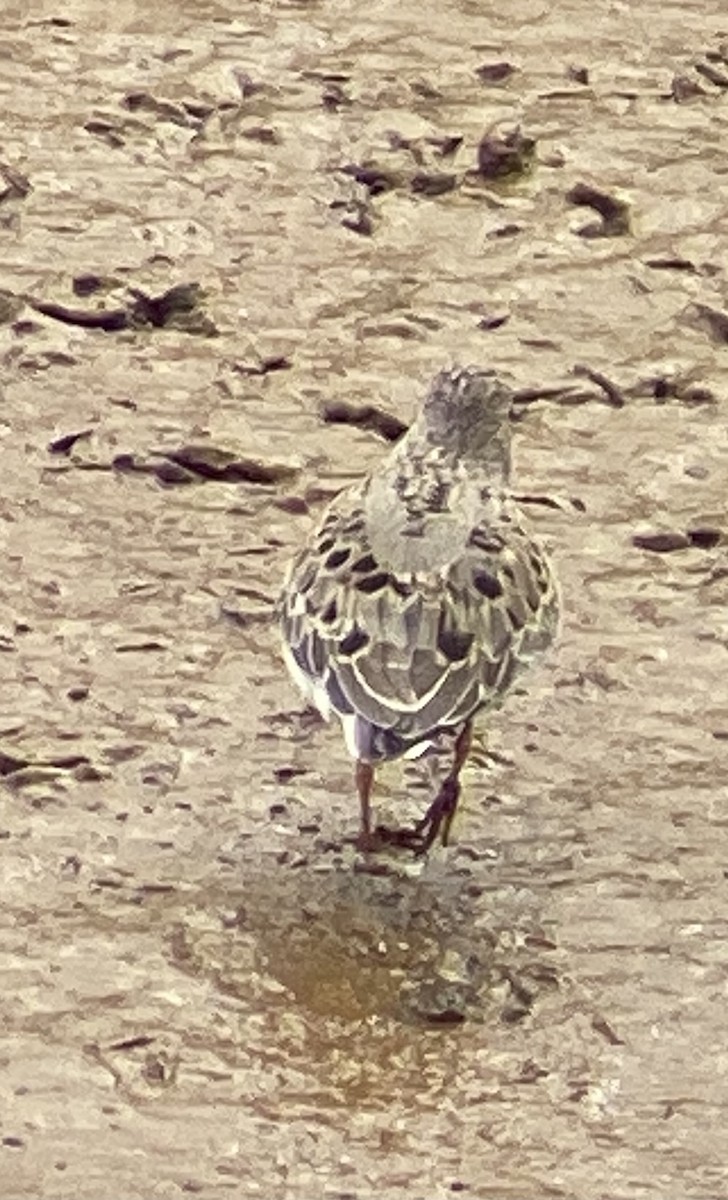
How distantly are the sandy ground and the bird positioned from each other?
0.16 metres

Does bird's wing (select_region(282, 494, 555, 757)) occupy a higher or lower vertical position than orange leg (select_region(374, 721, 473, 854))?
higher

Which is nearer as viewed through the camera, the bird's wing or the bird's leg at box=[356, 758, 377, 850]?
the bird's wing

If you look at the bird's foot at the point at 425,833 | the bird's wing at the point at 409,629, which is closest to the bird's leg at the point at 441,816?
the bird's foot at the point at 425,833

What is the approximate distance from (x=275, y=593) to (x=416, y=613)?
0.70m

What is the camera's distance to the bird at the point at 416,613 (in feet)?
10.5

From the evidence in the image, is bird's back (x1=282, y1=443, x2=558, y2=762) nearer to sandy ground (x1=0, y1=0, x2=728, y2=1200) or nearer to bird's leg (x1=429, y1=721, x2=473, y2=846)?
bird's leg (x1=429, y1=721, x2=473, y2=846)

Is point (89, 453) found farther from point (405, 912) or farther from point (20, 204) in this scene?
point (405, 912)

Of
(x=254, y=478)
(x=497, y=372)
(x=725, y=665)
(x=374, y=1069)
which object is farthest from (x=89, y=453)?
(x=374, y=1069)

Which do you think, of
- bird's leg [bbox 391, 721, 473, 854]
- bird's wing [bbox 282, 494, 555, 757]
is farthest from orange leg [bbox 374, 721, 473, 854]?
bird's wing [bbox 282, 494, 555, 757]

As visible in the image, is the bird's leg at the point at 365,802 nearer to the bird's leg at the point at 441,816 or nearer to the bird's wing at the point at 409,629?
the bird's leg at the point at 441,816

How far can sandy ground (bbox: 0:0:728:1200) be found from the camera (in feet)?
10.3

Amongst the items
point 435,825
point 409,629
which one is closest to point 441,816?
point 435,825

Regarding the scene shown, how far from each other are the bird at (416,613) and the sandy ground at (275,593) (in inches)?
6.2

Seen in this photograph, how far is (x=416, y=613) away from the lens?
127 inches
